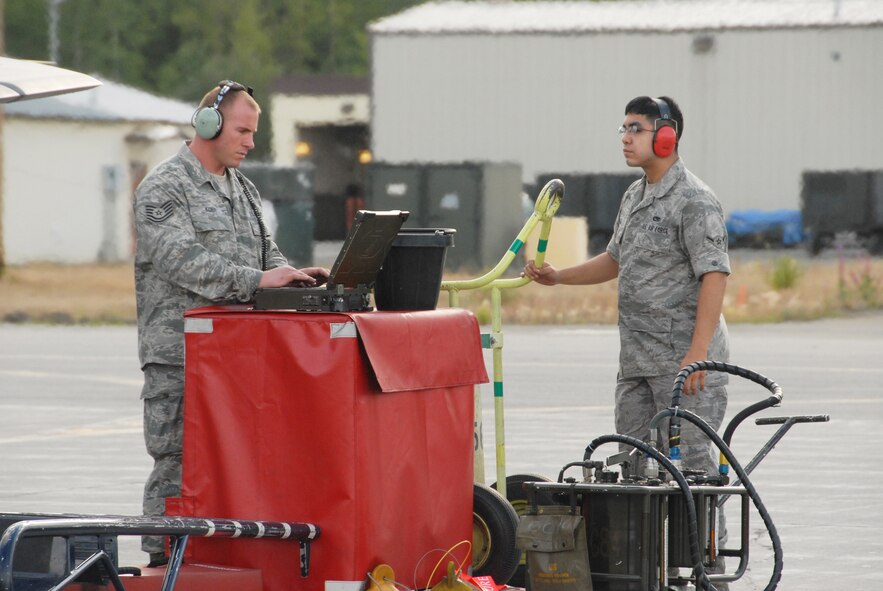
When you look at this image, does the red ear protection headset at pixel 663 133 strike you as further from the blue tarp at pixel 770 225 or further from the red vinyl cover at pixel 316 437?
the blue tarp at pixel 770 225

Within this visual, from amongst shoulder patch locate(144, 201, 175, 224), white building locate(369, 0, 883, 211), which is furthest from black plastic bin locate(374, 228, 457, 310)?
white building locate(369, 0, 883, 211)

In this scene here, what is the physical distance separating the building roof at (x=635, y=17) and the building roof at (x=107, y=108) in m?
6.41

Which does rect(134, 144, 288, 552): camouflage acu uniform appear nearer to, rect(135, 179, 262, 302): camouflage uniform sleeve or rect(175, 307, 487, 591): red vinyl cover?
rect(135, 179, 262, 302): camouflage uniform sleeve

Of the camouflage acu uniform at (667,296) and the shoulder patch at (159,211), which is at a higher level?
the shoulder patch at (159,211)

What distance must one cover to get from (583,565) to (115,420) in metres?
8.73

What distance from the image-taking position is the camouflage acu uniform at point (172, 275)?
659 centimetres

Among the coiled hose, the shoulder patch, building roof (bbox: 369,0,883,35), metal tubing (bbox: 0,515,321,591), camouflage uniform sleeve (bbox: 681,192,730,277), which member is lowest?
metal tubing (bbox: 0,515,321,591)

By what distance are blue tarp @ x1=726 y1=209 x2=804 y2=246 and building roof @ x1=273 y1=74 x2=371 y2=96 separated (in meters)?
17.7

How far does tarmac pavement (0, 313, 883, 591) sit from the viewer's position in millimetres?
9117

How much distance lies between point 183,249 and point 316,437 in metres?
1.02

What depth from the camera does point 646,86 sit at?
46.5m

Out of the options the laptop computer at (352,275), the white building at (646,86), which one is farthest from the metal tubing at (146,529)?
the white building at (646,86)

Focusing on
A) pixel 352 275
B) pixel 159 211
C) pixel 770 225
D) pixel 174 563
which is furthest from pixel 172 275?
pixel 770 225

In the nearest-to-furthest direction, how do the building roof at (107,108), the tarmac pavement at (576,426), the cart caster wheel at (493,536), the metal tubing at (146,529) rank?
the metal tubing at (146,529)
the cart caster wheel at (493,536)
the tarmac pavement at (576,426)
the building roof at (107,108)
